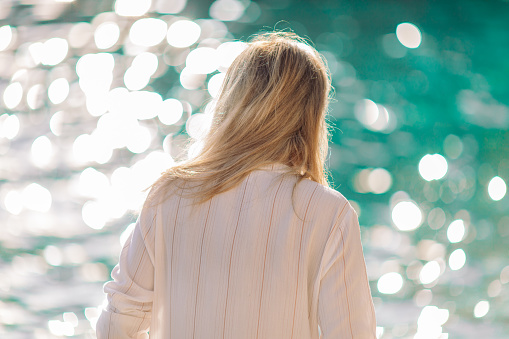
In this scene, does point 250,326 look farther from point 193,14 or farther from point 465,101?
point 465,101

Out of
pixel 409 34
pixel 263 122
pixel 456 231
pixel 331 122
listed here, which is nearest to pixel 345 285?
pixel 263 122

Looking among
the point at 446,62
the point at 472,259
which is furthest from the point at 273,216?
the point at 446,62

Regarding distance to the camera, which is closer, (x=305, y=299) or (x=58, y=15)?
(x=305, y=299)

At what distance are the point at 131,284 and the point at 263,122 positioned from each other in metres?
0.30

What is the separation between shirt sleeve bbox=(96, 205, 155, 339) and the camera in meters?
0.70

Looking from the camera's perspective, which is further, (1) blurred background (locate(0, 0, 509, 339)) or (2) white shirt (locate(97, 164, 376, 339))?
(1) blurred background (locate(0, 0, 509, 339))

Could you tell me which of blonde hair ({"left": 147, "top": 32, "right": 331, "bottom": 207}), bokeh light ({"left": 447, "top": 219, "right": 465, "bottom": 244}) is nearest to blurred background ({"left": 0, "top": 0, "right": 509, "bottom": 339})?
bokeh light ({"left": 447, "top": 219, "right": 465, "bottom": 244})

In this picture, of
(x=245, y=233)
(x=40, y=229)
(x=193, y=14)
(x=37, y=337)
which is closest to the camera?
(x=245, y=233)

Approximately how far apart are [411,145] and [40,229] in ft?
8.48

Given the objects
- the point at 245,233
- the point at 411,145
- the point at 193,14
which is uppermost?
the point at 193,14

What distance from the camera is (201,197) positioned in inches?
26.3

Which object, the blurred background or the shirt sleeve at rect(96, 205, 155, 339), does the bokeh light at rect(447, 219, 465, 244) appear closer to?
the blurred background

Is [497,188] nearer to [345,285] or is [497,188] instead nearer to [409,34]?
[409,34]

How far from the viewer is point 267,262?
2.19 ft
